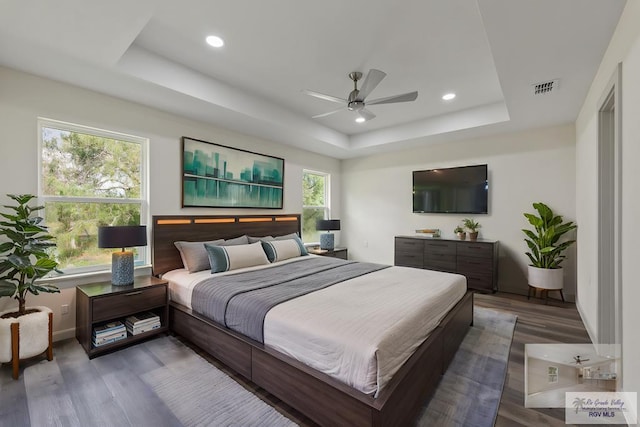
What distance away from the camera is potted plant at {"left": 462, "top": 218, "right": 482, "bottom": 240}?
190 inches

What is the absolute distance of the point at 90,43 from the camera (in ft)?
7.54

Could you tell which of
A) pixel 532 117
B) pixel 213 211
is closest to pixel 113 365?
pixel 213 211

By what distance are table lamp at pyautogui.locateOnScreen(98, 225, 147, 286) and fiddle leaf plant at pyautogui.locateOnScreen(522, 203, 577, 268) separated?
16.7 ft

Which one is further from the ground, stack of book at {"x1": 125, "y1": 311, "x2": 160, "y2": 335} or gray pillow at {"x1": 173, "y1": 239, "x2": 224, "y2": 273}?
gray pillow at {"x1": 173, "y1": 239, "x2": 224, "y2": 273}

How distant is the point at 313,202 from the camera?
20.3 ft

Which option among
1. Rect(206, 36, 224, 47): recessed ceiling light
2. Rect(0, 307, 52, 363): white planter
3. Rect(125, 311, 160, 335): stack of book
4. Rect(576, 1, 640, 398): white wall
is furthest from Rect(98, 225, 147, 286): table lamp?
Rect(576, 1, 640, 398): white wall

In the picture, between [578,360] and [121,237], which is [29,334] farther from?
[578,360]

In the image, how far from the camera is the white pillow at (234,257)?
3316 mm

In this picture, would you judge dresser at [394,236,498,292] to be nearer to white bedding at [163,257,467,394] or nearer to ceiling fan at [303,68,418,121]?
white bedding at [163,257,467,394]

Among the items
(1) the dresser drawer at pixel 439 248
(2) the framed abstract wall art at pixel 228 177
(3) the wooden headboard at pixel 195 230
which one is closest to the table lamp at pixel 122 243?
(3) the wooden headboard at pixel 195 230

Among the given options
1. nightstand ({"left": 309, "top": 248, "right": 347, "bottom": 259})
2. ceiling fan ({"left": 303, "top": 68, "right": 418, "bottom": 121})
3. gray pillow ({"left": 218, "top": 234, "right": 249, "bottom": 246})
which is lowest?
nightstand ({"left": 309, "top": 248, "right": 347, "bottom": 259})

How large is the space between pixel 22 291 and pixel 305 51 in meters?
3.34

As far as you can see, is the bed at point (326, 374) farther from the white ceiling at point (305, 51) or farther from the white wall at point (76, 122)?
the white ceiling at point (305, 51)

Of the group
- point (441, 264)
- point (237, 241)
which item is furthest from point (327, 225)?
point (441, 264)
